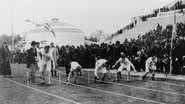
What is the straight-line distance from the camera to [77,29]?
67.0m

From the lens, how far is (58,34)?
6291cm

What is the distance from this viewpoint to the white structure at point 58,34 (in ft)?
201

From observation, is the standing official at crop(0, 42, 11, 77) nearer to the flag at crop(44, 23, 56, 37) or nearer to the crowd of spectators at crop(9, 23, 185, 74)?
the crowd of spectators at crop(9, 23, 185, 74)

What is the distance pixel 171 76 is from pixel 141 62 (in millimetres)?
3668

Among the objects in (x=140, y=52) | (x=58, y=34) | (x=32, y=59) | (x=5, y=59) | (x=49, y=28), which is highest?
(x=49, y=28)

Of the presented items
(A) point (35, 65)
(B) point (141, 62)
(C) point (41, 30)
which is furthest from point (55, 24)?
(A) point (35, 65)

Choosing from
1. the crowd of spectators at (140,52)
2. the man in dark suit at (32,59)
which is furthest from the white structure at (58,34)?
the man in dark suit at (32,59)

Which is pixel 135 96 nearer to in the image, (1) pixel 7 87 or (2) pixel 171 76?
(1) pixel 7 87

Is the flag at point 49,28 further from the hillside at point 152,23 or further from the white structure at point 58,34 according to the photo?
the hillside at point 152,23

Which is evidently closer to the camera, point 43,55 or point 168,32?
point 43,55

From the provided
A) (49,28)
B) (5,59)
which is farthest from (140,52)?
(49,28)

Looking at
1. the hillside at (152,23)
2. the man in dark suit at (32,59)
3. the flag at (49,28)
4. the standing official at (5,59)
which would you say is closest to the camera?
the man in dark suit at (32,59)

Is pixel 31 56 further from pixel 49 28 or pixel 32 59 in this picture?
pixel 49 28

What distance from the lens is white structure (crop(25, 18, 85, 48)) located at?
6131 centimetres
